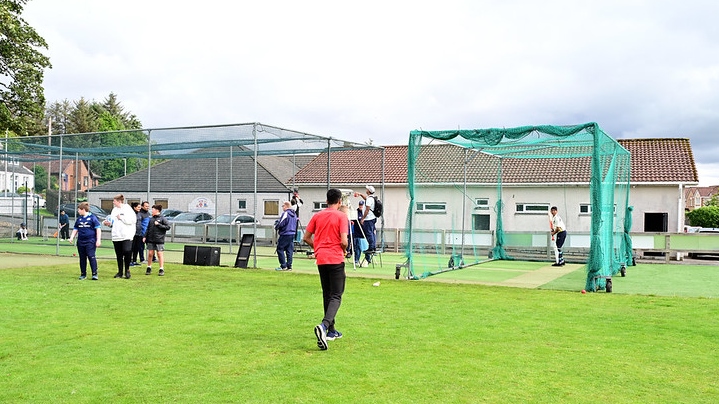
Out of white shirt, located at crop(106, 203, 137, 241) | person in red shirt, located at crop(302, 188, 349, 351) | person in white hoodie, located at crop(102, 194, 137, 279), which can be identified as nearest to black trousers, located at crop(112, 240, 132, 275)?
person in white hoodie, located at crop(102, 194, 137, 279)

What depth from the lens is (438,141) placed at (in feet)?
48.0

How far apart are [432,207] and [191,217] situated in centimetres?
1556

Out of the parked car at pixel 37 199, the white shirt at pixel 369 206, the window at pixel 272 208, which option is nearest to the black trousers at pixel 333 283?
the white shirt at pixel 369 206

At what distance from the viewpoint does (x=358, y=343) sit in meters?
7.60

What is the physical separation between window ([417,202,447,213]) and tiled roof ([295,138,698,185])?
1.89 ft

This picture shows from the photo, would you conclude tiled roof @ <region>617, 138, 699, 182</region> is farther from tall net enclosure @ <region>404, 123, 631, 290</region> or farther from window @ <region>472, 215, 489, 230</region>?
window @ <region>472, 215, 489, 230</region>

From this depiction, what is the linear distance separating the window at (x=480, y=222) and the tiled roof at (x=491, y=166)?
106 cm

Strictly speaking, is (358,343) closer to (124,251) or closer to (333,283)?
(333,283)

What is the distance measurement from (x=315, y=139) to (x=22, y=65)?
14855mm

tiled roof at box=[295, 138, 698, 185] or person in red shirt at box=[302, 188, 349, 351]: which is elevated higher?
tiled roof at box=[295, 138, 698, 185]

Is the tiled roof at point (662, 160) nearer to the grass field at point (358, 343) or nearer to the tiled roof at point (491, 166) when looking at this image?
the tiled roof at point (491, 166)

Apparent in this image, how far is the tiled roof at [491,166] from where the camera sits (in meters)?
18.1

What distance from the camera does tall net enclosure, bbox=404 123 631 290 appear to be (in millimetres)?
13703

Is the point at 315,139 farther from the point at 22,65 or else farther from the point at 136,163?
the point at 22,65
